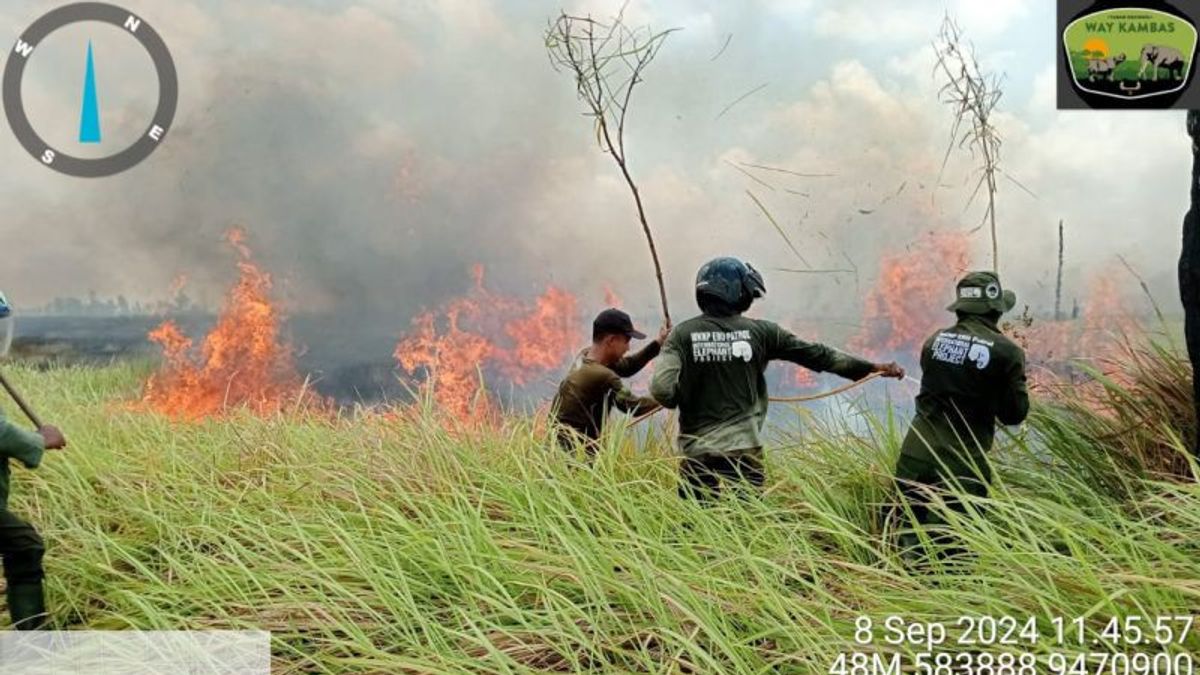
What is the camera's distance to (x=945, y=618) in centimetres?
279

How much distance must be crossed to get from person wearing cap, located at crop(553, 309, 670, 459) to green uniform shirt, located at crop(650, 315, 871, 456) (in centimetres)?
31

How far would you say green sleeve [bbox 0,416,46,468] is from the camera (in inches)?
139

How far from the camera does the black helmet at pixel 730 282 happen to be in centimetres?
413

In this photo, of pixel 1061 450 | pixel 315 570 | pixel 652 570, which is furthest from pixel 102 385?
pixel 1061 450

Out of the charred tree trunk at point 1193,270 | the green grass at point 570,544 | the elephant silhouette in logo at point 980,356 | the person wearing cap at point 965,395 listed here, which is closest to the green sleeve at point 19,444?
the green grass at point 570,544

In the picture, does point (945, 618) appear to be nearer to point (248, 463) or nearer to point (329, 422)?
point (248, 463)

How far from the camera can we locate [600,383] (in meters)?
4.62

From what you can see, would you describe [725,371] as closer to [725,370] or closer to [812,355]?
[725,370]

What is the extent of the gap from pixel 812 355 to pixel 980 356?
0.74 m

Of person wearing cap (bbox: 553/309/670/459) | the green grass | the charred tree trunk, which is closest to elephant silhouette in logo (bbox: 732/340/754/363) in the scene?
person wearing cap (bbox: 553/309/670/459)

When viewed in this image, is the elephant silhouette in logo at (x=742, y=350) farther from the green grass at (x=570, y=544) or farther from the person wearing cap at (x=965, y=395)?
the person wearing cap at (x=965, y=395)

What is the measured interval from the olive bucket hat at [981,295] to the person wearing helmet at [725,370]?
0.47m

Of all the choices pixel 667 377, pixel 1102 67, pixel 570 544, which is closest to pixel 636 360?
pixel 667 377

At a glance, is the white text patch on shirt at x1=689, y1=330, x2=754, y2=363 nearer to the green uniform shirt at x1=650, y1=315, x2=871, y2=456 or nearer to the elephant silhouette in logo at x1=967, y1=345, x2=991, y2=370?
the green uniform shirt at x1=650, y1=315, x2=871, y2=456
